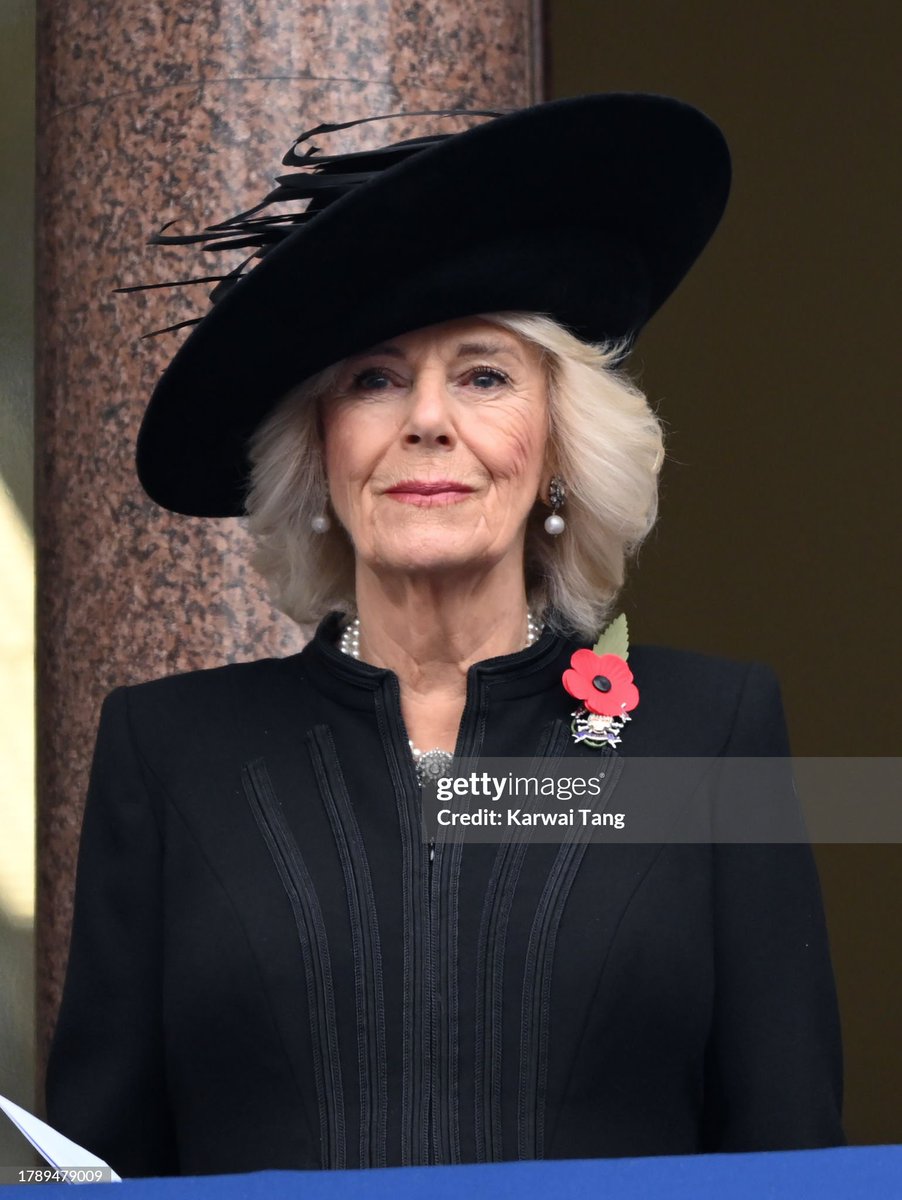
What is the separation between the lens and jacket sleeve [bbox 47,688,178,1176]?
97.2 inches

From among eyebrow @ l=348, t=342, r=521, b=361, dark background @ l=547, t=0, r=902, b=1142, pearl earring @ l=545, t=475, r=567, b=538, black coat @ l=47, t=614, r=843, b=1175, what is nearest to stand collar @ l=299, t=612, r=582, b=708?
black coat @ l=47, t=614, r=843, b=1175

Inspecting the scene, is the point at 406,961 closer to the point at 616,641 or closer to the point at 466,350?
the point at 616,641

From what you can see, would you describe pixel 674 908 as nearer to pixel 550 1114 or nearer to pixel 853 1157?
pixel 550 1114

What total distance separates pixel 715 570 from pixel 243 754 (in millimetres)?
3776

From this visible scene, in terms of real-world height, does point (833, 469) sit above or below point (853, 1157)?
above

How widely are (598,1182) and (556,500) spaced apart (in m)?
1.13

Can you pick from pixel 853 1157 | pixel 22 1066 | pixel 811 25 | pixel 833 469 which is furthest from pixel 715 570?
pixel 853 1157

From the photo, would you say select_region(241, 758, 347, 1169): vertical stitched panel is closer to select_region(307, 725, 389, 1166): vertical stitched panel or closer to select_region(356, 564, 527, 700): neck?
select_region(307, 725, 389, 1166): vertical stitched panel

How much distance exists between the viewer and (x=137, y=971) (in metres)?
2.49

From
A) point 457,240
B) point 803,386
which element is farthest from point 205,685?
point 803,386

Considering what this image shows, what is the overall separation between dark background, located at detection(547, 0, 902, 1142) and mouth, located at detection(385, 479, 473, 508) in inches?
141

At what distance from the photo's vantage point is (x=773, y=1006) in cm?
241

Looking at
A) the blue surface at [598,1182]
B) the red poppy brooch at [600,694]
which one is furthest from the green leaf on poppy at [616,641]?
the blue surface at [598,1182]

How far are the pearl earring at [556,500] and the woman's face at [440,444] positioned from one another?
65mm
